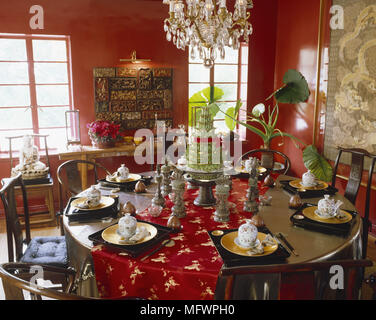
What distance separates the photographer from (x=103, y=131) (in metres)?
4.47

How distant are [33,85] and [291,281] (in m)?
4.18

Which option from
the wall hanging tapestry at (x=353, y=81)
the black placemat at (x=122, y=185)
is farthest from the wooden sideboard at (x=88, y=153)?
the wall hanging tapestry at (x=353, y=81)

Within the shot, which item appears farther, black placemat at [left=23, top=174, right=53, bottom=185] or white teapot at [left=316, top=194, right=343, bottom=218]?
Result: black placemat at [left=23, top=174, right=53, bottom=185]

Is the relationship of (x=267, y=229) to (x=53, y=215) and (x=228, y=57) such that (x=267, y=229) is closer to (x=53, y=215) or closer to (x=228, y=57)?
(x=53, y=215)

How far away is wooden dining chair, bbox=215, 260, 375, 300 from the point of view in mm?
1355

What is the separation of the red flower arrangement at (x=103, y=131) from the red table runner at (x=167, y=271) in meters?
2.74

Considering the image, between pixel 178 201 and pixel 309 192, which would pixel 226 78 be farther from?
pixel 178 201

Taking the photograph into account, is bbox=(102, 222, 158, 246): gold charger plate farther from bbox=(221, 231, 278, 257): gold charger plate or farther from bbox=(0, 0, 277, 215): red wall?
bbox=(0, 0, 277, 215): red wall

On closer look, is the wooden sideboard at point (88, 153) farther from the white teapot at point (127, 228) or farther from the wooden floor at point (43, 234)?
the white teapot at point (127, 228)

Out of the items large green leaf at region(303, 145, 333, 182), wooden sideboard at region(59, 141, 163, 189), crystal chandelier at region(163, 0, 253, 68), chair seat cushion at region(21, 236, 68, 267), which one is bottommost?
chair seat cushion at region(21, 236, 68, 267)

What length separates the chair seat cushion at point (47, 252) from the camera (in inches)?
90.2

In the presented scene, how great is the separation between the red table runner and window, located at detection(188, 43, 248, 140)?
12.5 feet

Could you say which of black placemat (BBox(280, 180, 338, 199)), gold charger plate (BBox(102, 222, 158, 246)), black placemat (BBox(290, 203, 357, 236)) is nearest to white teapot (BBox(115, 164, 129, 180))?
gold charger plate (BBox(102, 222, 158, 246))
